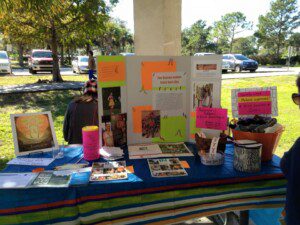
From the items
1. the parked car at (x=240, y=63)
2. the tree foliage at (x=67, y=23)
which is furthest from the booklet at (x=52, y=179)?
the parked car at (x=240, y=63)

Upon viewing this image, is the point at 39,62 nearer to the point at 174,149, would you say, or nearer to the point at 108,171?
the point at 174,149

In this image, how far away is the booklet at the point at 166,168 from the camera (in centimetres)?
152

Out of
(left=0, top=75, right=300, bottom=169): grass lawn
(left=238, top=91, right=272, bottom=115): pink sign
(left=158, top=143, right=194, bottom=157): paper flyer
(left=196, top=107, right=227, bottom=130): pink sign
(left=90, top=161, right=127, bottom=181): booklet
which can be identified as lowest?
(left=0, top=75, right=300, bottom=169): grass lawn

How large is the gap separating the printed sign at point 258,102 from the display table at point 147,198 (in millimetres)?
465

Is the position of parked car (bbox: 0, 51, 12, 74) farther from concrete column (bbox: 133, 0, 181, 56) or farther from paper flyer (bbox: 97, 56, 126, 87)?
paper flyer (bbox: 97, 56, 126, 87)

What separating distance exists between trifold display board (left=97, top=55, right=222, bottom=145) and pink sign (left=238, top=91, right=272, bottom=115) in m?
0.19

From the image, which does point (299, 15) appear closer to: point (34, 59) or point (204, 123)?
point (34, 59)

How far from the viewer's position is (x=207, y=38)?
51312 mm

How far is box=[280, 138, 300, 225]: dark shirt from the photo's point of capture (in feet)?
3.82

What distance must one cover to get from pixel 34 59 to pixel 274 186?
16685mm

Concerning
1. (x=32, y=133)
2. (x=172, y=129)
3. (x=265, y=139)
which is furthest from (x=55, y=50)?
(x=265, y=139)

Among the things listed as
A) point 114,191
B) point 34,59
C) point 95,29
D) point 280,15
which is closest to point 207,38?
point 280,15

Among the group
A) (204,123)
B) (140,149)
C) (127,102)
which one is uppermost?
(127,102)

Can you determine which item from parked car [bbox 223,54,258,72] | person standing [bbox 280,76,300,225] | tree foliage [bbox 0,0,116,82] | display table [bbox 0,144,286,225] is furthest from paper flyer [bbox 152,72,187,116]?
parked car [bbox 223,54,258,72]
